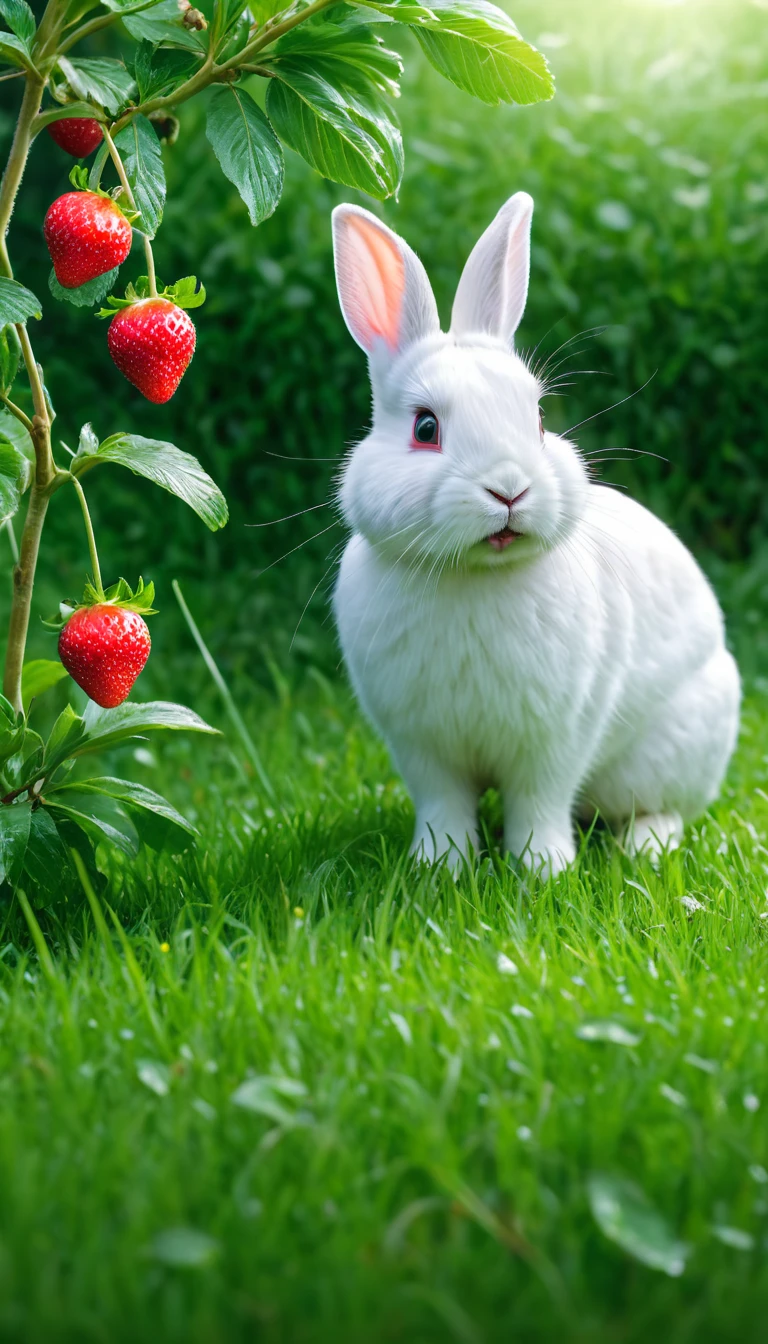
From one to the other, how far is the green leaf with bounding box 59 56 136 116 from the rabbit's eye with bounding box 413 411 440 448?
0.78m

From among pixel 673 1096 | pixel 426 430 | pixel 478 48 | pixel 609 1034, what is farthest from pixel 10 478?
pixel 673 1096

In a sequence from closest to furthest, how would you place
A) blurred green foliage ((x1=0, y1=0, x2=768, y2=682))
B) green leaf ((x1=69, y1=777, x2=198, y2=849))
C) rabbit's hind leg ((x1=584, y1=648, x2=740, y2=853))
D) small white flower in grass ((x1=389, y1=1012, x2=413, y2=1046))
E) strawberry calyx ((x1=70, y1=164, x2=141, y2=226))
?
small white flower in grass ((x1=389, y1=1012, x2=413, y2=1046)) → strawberry calyx ((x1=70, y1=164, x2=141, y2=226)) → green leaf ((x1=69, y1=777, x2=198, y2=849)) → rabbit's hind leg ((x1=584, y1=648, x2=740, y2=853)) → blurred green foliage ((x1=0, y1=0, x2=768, y2=682))

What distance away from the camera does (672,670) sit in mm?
3098

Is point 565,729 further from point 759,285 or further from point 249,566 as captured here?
point 759,285

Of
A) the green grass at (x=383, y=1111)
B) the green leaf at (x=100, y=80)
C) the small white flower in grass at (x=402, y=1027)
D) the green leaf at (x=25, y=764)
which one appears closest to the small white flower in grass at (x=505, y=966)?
the green grass at (x=383, y=1111)

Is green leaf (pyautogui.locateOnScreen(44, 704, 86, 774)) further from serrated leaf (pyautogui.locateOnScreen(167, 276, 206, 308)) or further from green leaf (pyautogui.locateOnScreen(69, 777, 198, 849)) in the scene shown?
serrated leaf (pyautogui.locateOnScreen(167, 276, 206, 308))

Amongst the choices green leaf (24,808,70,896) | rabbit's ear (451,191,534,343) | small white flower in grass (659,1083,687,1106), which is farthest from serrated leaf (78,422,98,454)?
small white flower in grass (659,1083,687,1106)

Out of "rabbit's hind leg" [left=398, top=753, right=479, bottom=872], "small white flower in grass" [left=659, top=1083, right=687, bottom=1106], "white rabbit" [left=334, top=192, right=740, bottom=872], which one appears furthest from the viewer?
"rabbit's hind leg" [left=398, top=753, right=479, bottom=872]

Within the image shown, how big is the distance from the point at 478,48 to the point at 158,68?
22.6 inches

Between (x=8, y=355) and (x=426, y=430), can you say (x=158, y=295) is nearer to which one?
(x=8, y=355)

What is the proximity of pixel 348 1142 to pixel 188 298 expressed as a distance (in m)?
1.47

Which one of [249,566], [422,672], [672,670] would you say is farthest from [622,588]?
[249,566]

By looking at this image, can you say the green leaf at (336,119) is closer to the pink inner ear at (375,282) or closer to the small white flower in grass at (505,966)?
the pink inner ear at (375,282)

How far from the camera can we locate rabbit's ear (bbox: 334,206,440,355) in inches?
106
